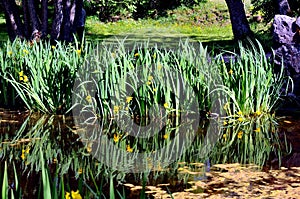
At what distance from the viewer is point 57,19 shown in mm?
9586

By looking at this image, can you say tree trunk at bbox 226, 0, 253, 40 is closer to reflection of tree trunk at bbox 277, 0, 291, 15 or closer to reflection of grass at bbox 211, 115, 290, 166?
reflection of tree trunk at bbox 277, 0, 291, 15

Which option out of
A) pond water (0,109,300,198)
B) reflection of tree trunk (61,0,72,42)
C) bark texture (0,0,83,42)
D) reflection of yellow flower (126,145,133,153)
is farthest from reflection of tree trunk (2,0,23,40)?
reflection of yellow flower (126,145,133,153)

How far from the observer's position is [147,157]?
3.99 meters

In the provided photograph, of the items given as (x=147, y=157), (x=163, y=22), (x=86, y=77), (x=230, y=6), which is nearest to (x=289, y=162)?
(x=147, y=157)

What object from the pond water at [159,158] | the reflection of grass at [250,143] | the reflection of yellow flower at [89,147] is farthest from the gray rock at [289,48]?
the reflection of yellow flower at [89,147]

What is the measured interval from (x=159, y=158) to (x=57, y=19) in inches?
241

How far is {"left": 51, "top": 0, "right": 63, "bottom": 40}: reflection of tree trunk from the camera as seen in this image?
31.2 ft

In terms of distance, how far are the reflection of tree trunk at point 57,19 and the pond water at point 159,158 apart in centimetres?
447

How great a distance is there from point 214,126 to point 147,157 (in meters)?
1.16

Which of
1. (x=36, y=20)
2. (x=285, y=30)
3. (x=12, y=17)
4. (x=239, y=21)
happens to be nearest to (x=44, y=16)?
(x=36, y=20)

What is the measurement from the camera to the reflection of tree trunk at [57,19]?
31.2 feet

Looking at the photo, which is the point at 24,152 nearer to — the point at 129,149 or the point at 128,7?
the point at 129,149

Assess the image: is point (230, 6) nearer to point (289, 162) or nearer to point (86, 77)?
point (86, 77)

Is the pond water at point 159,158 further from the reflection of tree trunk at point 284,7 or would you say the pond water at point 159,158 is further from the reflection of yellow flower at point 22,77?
the reflection of tree trunk at point 284,7
